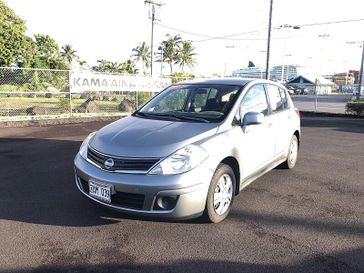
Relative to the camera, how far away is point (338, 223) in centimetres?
416

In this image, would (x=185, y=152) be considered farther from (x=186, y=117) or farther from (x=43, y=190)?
(x=43, y=190)

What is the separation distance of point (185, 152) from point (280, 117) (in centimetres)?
252

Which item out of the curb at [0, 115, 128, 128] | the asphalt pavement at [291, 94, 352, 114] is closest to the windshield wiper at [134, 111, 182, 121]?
the curb at [0, 115, 128, 128]

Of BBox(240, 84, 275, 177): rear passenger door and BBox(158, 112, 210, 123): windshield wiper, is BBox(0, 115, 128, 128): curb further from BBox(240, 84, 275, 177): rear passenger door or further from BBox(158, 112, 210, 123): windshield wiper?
BBox(240, 84, 275, 177): rear passenger door

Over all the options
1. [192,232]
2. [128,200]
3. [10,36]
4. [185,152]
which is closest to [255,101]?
[185,152]

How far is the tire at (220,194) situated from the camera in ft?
12.6

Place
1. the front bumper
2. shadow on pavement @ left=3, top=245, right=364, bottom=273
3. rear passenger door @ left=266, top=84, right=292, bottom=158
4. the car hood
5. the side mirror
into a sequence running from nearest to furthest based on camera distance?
shadow on pavement @ left=3, top=245, right=364, bottom=273 < the front bumper < the car hood < the side mirror < rear passenger door @ left=266, top=84, right=292, bottom=158

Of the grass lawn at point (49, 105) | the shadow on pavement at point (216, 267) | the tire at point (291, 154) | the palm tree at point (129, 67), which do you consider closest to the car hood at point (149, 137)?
the shadow on pavement at point (216, 267)

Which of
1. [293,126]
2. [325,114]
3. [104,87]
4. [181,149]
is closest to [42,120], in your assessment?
[104,87]

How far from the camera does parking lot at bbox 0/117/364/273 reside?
3.25 metres

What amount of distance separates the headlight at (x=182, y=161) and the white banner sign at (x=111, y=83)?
11.3m

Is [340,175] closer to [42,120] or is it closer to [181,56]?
[42,120]

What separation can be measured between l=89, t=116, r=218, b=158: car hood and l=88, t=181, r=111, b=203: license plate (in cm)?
35

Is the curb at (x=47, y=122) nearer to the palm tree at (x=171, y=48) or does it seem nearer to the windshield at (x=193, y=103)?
the windshield at (x=193, y=103)
